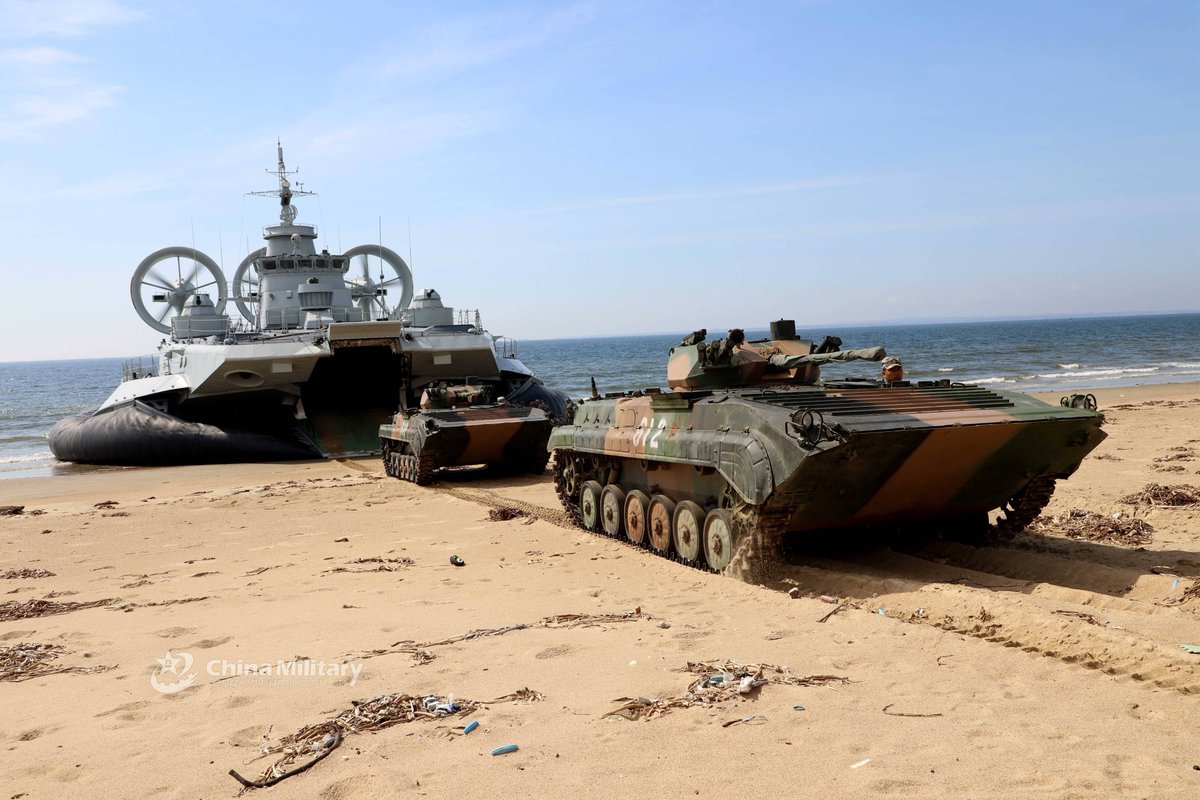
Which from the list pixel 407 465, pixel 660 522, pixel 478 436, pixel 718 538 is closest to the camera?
pixel 718 538

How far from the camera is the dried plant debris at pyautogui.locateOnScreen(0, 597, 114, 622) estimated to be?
8.86 metres

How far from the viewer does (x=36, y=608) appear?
905 cm

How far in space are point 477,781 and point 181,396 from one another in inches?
877

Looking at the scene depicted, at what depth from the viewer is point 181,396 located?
82.1ft

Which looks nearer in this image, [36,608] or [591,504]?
[36,608]

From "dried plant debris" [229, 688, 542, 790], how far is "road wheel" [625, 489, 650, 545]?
17.5 ft

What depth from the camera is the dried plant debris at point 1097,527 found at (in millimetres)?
10164

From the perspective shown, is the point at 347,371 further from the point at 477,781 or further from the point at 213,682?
the point at 477,781

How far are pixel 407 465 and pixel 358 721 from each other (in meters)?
13.3

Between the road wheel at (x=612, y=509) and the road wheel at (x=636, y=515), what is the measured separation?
0.31 ft

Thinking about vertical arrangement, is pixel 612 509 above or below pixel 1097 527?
above

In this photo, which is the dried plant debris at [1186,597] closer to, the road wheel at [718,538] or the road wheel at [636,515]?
the road wheel at [718,538]

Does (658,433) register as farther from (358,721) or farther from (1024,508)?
(358,721)

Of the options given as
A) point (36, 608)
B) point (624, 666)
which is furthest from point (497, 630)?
point (36, 608)
